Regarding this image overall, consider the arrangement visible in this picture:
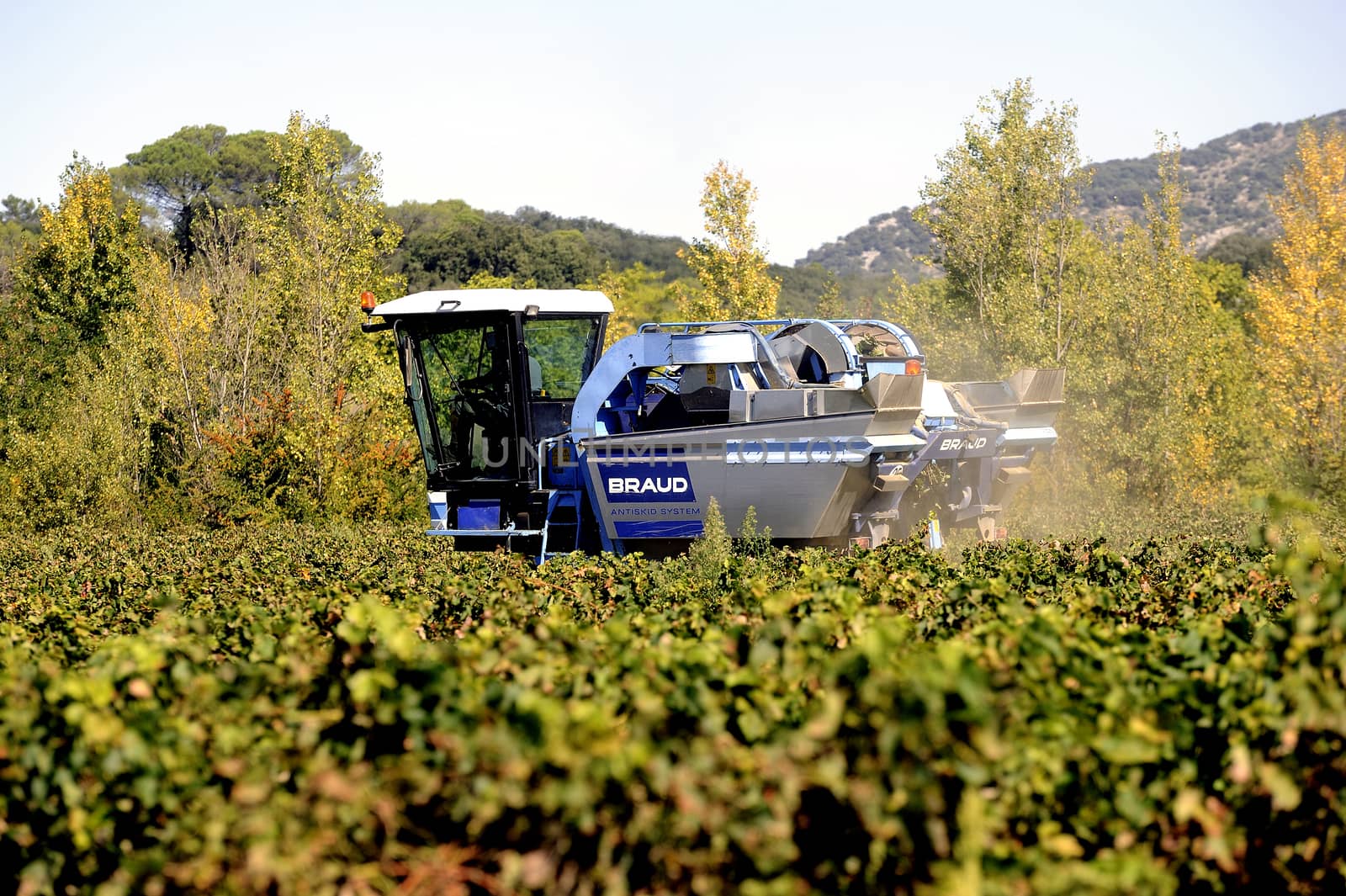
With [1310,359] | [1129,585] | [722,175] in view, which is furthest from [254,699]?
[722,175]

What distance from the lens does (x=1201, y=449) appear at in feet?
82.8

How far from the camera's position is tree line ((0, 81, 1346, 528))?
24156mm

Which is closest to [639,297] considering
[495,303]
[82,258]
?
[82,258]

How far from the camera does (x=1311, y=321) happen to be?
87.1 ft

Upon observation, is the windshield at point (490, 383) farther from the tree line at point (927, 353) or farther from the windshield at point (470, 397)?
the tree line at point (927, 353)

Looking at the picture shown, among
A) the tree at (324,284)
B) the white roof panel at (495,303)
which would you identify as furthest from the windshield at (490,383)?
the tree at (324,284)

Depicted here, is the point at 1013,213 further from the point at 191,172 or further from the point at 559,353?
the point at 191,172

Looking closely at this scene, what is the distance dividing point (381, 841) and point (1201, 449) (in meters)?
24.5

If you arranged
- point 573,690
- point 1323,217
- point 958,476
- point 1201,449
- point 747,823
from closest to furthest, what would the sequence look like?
point 747,823 < point 573,690 < point 958,476 < point 1201,449 < point 1323,217

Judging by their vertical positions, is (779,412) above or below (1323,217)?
below

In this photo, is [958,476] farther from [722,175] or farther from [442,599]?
[722,175]

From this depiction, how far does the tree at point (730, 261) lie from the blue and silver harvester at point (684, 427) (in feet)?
55.5

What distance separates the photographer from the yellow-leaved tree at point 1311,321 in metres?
26.4

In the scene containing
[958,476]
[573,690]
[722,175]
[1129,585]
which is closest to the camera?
[573,690]
